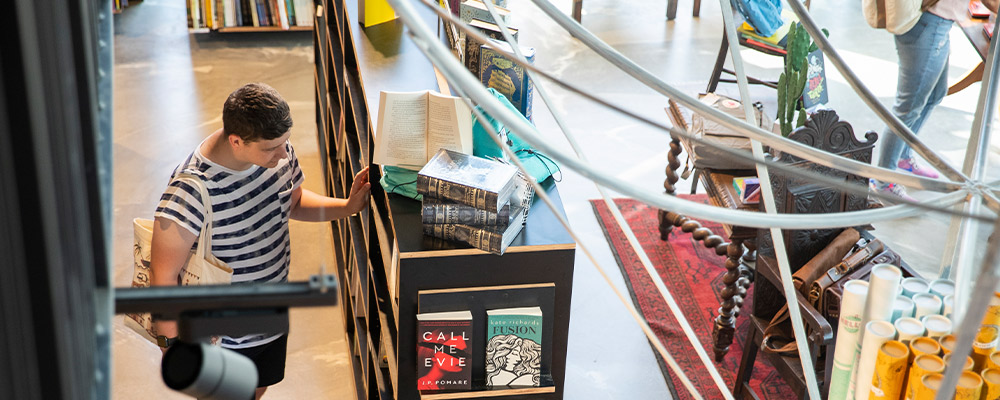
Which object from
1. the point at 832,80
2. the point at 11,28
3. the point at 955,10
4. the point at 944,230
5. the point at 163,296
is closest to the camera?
the point at 11,28

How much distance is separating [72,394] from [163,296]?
3.8 inches

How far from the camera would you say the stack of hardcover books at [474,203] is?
2.44 meters

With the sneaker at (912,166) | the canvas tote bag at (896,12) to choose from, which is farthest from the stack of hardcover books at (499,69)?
the sneaker at (912,166)

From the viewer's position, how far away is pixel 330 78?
5160mm

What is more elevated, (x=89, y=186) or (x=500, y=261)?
(x=89, y=186)

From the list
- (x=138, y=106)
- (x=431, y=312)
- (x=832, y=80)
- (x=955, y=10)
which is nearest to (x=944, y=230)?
(x=955, y=10)

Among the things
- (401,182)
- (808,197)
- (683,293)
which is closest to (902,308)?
(401,182)

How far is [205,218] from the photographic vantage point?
2.70 m

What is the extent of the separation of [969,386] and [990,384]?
0.16 feet

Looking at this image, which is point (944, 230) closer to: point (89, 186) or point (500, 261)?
point (500, 261)

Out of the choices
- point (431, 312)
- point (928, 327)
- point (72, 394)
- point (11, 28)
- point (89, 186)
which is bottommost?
point (431, 312)

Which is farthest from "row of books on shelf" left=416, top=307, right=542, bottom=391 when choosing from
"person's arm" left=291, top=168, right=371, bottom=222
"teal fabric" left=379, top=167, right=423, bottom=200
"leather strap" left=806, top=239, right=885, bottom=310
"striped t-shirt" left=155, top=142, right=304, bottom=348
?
"leather strap" left=806, top=239, right=885, bottom=310

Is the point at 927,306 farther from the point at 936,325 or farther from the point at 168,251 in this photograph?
the point at 168,251

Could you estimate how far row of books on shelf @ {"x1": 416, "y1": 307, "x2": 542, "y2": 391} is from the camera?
2.54m
